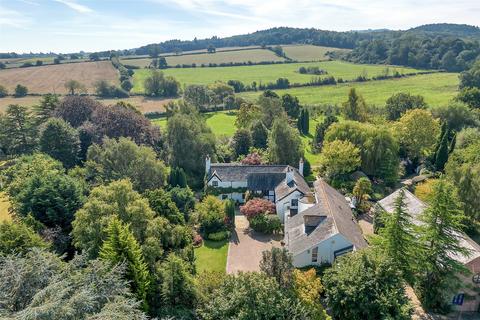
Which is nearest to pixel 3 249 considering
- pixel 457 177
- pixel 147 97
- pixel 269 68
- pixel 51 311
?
pixel 51 311

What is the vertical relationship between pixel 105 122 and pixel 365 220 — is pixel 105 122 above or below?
above

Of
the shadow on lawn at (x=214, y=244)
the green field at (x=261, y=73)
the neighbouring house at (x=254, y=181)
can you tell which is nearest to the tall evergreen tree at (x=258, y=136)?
the neighbouring house at (x=254, y=181)

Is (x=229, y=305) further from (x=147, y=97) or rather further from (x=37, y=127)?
(x=147, y=97)

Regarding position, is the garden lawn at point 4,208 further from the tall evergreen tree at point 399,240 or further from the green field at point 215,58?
the green field at point 215,58

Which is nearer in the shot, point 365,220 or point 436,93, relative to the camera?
point 365,220

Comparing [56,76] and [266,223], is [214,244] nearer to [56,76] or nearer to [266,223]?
[266,223]

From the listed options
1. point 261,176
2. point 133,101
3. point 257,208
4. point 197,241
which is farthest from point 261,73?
point 197,241
